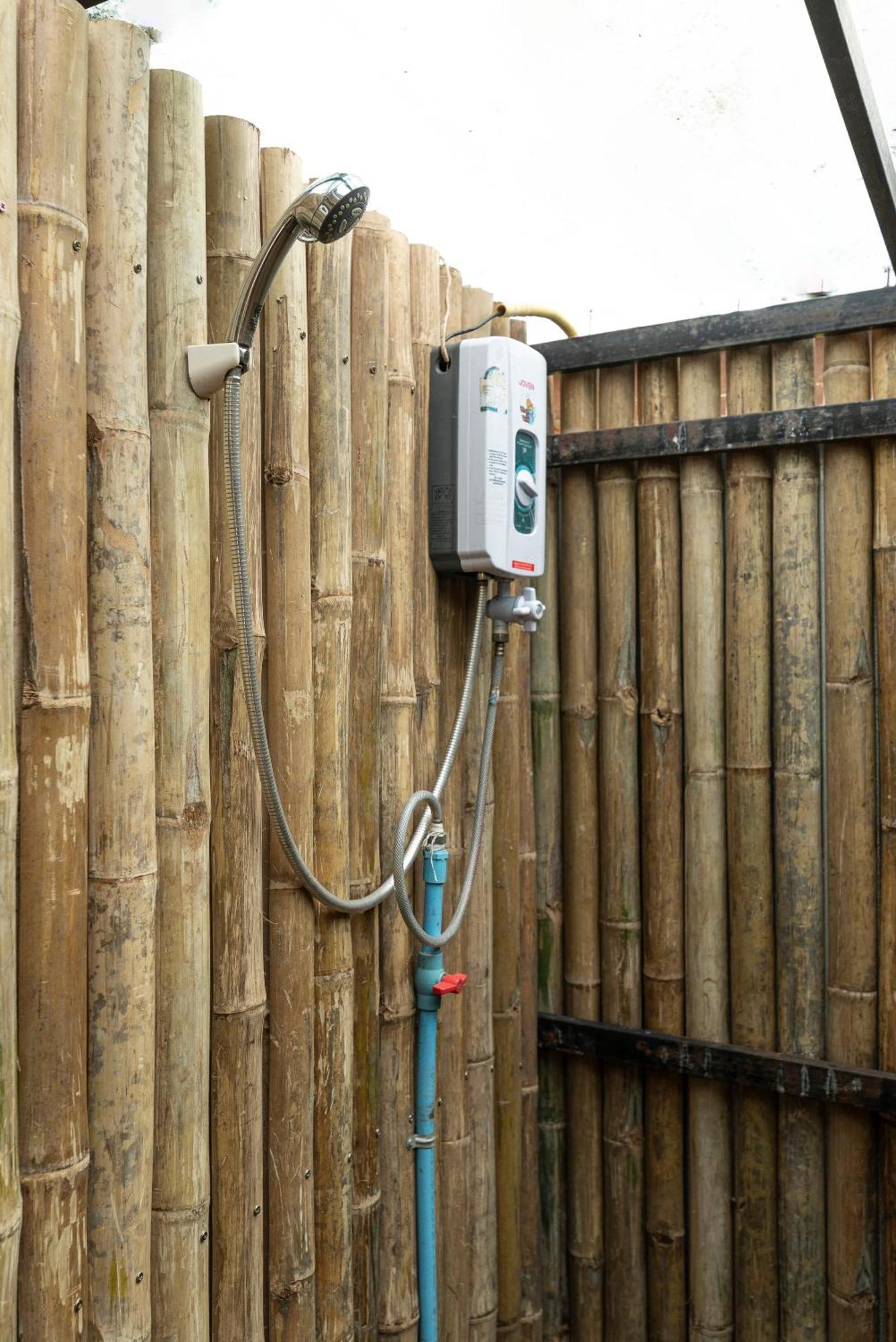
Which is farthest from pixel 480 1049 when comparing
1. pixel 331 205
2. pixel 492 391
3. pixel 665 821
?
pixel 331 205

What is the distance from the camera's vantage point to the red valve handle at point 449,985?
250 cm

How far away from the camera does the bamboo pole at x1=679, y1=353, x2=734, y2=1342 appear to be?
2.91m

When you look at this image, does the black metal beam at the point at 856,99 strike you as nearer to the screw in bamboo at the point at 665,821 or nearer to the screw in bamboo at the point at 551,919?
the screw in bamboo at the point at 665,821

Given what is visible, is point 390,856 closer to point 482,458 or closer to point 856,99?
point 482,458

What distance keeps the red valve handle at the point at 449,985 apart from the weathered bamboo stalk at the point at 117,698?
0.83 metres

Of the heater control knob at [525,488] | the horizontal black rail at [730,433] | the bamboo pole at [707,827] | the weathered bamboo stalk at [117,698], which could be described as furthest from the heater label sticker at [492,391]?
the weathered bamboo stalk at [117,698]

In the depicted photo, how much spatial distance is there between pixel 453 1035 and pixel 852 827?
109 cm

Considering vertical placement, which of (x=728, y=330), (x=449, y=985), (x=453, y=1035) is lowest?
(x=453, y=1035)

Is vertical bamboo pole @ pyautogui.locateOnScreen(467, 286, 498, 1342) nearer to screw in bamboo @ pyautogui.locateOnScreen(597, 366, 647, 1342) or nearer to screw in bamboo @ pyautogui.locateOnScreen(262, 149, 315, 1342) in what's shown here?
screw in bamboo @ pyautogui.locateOnScreen(597, 366, 647, 1342)

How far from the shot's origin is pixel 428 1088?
2541 millimetres

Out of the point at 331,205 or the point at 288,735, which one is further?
the point at 288,735

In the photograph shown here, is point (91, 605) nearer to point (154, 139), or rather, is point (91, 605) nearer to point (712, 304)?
point (154, 139)

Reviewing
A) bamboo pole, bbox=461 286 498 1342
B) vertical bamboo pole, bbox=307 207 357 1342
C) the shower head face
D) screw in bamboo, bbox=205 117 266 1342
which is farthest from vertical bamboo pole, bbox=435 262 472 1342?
the shower head face

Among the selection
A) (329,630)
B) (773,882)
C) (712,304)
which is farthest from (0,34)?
(773,882)
